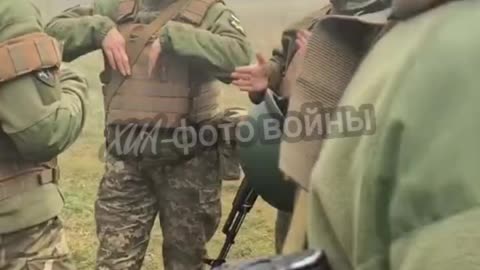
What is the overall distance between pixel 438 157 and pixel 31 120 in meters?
2.08

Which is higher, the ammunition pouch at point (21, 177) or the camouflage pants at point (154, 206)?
the ammunition pouch at point (21, 177)

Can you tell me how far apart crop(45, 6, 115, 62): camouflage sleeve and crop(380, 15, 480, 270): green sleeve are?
3111mm

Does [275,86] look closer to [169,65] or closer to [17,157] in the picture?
[169,65]

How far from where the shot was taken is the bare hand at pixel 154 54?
3.72 meters

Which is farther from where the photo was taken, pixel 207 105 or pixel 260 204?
pixel 260 204

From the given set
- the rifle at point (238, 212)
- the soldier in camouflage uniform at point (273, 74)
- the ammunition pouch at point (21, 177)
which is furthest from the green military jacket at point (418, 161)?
the rifle at point (238, 212)

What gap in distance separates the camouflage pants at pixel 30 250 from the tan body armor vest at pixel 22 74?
0.11 meters

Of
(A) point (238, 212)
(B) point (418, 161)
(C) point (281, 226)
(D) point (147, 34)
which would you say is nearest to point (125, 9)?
(D) point (147, 34)

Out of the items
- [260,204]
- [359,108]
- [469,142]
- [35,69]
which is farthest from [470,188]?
[260,204]

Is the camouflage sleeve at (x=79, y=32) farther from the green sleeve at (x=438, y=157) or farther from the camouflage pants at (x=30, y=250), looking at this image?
the green sleeve at (x=438, y=157)

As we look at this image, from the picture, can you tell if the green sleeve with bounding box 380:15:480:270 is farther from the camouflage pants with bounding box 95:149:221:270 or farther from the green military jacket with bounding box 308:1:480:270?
the camouflage pants with bounding box 95:149:221:270

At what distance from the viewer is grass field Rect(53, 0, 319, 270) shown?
16.4 ft

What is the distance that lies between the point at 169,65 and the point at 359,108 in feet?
9.52

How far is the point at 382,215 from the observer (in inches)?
30.7
